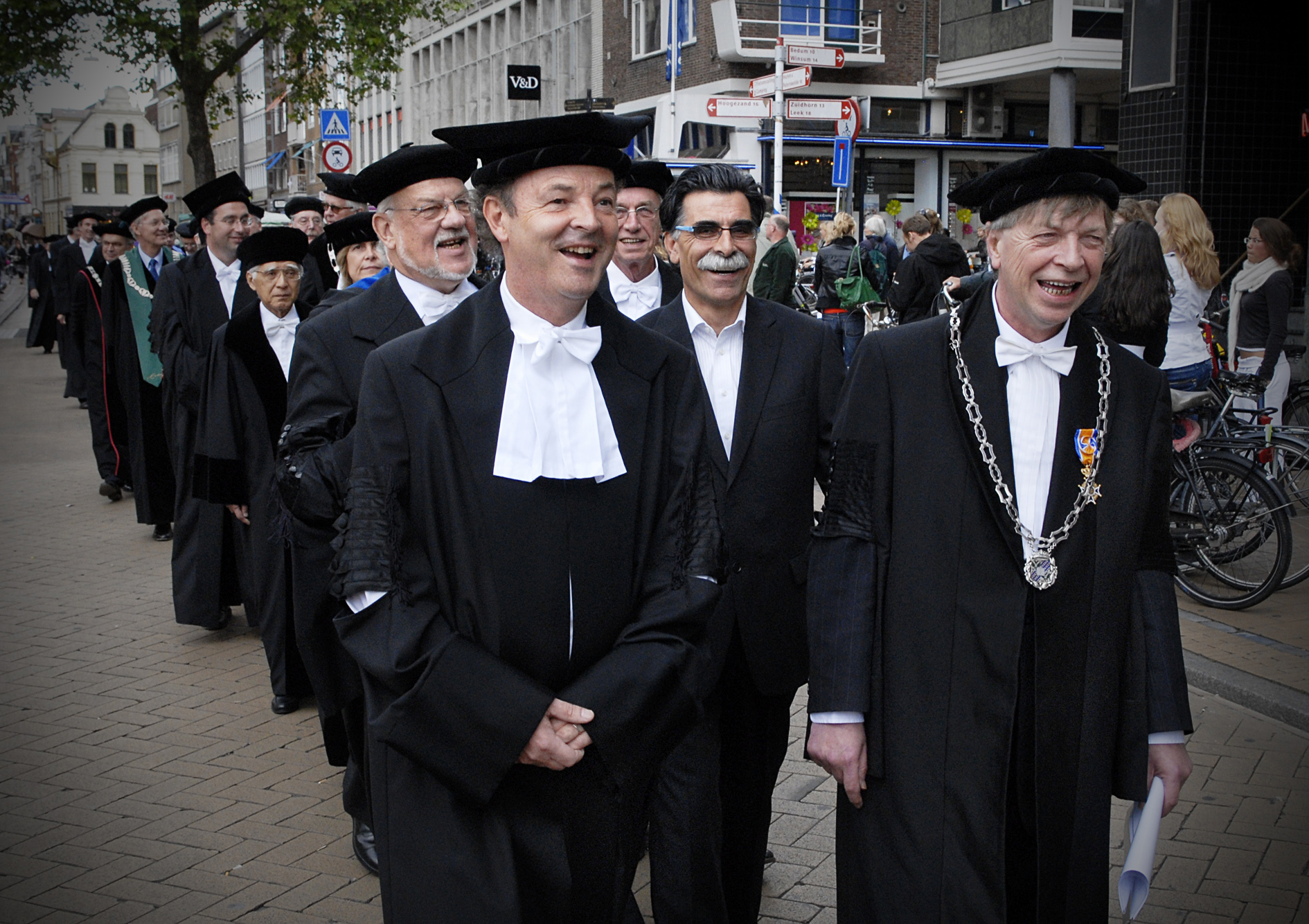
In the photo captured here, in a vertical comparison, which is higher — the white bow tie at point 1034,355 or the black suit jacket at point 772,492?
the white bow tie at point 1034,355

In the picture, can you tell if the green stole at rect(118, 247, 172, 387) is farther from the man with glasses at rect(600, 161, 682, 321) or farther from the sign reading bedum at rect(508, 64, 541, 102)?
the sign reading bedum at rect(508, 64, 541, 102)

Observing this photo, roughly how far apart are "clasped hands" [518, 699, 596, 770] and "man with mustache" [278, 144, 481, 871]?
1.13m

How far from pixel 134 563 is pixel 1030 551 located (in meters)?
7.49

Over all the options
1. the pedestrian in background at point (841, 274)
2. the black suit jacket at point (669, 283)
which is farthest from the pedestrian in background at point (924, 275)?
the black suit jacket at point (669, 283)

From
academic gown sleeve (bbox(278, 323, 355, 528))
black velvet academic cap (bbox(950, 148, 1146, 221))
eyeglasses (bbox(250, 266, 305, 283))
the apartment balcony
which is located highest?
the apartment balcony

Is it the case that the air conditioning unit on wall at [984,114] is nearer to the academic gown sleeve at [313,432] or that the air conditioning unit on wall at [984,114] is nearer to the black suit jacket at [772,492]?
the black suit jacket at [772,492]

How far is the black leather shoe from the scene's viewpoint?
415 cm

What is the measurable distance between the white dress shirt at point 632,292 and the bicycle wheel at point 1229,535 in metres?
3.30

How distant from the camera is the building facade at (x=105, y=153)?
91.1 m

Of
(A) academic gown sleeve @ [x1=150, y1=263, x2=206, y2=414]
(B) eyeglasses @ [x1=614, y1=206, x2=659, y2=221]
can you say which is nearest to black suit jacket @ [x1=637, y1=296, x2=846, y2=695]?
Answer: (B) eyeglasses @ [x1=614, y1=206, x2=659, y2=221]

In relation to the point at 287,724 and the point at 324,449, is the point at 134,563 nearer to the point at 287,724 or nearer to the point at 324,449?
the point at 287,724

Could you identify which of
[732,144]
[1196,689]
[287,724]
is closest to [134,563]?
[287,724]

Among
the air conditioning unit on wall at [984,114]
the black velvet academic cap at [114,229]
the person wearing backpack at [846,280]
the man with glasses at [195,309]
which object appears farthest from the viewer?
the air conditioning unit on wall at [984,114]

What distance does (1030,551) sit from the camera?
266 centimetres
